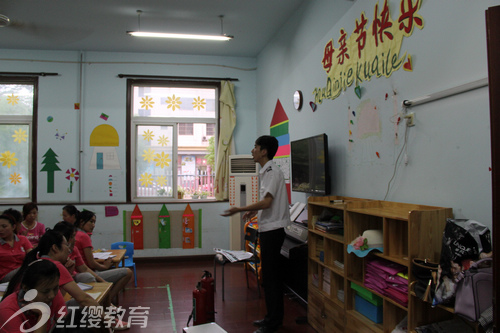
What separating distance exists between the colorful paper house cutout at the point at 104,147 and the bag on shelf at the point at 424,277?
524cm

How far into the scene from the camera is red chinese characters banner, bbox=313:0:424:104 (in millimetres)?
2496

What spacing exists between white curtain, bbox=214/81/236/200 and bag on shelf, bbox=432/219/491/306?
4.79 metres

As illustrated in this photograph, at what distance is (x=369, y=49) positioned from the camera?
116 inches

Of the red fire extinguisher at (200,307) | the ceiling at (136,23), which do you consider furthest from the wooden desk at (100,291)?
the ceiling at (136,23)

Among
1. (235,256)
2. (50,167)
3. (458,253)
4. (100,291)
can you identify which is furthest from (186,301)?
(50,167)

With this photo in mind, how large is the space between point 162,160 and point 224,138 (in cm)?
115

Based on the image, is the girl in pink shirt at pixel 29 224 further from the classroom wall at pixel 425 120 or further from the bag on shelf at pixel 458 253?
the bag on shelf at pixel 458 253

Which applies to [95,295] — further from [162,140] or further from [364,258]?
[162,140]

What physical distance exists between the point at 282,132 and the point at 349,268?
277cm

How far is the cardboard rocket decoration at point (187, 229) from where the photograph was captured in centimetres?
619

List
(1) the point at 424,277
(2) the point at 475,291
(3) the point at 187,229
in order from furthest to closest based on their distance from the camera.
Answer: (3) the point at 187,229, (1) the point at 424,277, (2) the point at 475,291

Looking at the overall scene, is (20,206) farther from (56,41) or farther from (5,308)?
(5,308)

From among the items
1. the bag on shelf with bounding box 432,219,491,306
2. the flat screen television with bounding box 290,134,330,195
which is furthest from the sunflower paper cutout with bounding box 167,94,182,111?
the bag on shelf with bounding box 432,219,491,306

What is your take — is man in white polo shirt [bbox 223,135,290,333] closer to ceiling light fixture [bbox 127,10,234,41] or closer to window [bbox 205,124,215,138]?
ceiling light fixture [bbox 127,10,234,41]
